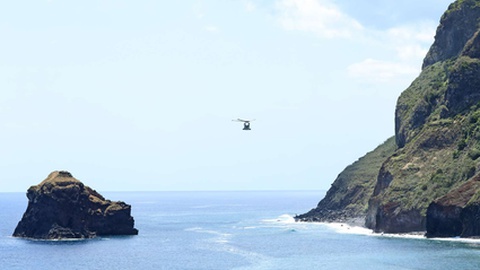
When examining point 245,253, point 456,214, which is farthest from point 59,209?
point 456,214

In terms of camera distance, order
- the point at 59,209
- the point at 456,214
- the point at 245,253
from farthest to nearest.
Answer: the point at 59,209 → the point at 456,214 → the point at 245,253

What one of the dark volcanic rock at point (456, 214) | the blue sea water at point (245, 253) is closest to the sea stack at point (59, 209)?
the blue sea water at point (245, 253)

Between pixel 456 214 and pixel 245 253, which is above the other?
pixel 456 214

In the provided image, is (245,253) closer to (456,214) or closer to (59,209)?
(456,214)

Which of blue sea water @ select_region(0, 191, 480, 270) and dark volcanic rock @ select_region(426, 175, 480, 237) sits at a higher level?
dark volcanic rock @ select_region(426, 175, 480, 237)

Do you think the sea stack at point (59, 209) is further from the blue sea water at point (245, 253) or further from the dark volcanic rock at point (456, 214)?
the dark volcanic rock at point (456, 214)

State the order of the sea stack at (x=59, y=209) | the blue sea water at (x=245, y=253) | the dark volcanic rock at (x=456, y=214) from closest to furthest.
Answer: the blue sea water at (x=245, y=253)
the dark volcanic rock at (x=456, y=214)
the sea stack at (x=59, y=209)

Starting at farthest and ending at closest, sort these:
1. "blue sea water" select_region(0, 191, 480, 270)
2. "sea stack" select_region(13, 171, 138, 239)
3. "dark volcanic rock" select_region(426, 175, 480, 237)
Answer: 1. "sea stack" select_region(13, 171, 138, 239)
2. "dark volcanic rock" select_region(426, 175, 480, 237)
3. "blue sea water" select_region(0, 191, 480, 270)

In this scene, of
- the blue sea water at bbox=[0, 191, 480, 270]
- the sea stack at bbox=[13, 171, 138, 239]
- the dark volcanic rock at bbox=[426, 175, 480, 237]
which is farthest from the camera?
the sea stack at bbox=[13, 171, 138, 239]

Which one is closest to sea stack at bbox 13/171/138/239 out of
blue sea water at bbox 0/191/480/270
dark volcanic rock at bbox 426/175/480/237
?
blue sea water at bbox 0/191/480/270

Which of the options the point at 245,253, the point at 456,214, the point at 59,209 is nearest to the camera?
the point at 245,253

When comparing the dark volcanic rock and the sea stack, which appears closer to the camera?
the dark volcanic rock

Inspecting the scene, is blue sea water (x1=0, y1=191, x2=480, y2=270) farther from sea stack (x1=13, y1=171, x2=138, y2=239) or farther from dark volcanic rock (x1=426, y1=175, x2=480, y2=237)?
sea stack (x1=13, y1=171, x2=138, y2=239)

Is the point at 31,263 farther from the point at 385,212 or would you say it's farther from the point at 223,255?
the point at 385,212
